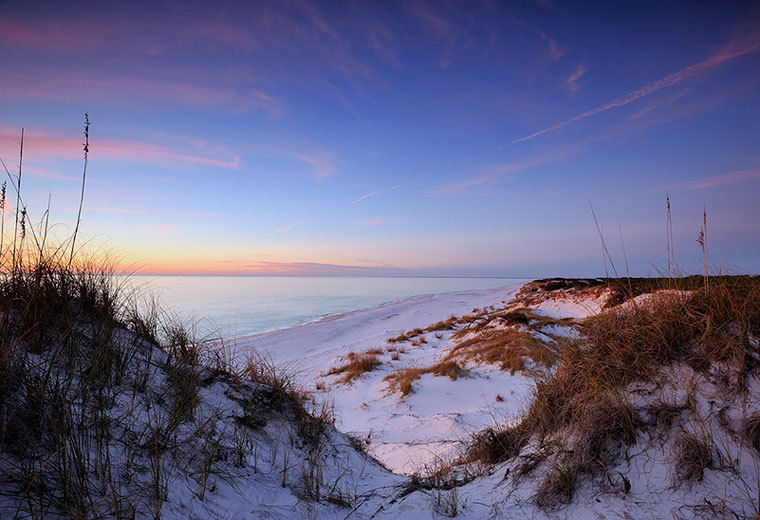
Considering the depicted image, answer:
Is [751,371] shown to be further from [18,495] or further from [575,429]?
[18,495]

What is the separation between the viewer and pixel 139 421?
2803mm

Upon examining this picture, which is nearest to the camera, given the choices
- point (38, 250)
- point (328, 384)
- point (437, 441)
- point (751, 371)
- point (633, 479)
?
point (633, 479)

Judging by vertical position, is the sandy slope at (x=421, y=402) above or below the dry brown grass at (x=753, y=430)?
below

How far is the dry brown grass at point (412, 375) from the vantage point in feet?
27.8

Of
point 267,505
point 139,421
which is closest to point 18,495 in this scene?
point 139,421

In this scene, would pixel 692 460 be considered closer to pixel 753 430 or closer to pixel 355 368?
pixel 753 430

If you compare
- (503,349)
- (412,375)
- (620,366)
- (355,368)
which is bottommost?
(355,368)

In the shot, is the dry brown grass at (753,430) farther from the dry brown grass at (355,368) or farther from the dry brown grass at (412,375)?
the dry brown grass at (355,368)

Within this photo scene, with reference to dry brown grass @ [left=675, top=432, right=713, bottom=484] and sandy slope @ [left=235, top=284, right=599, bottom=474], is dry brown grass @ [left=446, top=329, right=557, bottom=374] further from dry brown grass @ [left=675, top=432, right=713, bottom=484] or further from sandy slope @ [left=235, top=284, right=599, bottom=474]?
dry brown grass @ [left=675, top=432, right=713, bottom=484]

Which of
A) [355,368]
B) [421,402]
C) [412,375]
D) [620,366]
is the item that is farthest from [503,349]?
[620,366]

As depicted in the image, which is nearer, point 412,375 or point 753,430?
point 753,430

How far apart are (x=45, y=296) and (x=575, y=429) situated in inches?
196

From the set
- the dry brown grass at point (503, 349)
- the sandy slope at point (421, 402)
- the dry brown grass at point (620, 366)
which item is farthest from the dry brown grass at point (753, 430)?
the dry brown grass at point (503, 349)

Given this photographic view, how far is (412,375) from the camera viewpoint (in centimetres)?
923
